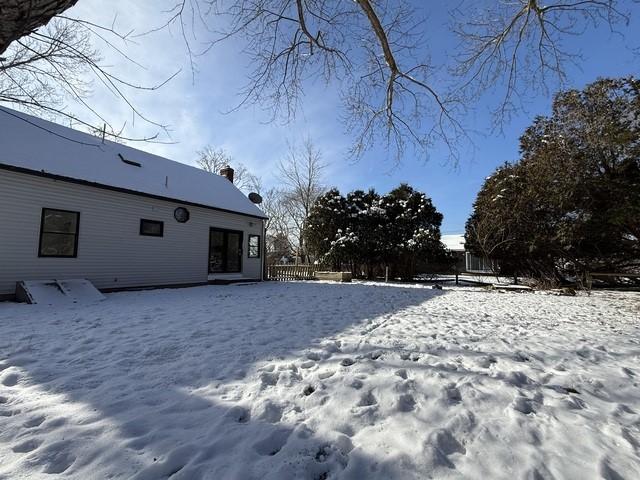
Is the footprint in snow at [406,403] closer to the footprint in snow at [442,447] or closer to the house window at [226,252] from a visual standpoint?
the footprint in snow at [442,447]

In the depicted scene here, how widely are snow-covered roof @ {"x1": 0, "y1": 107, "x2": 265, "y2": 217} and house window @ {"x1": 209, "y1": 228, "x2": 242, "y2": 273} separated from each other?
1.26 metres

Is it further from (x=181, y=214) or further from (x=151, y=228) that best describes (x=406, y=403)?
(x=181, y=214)

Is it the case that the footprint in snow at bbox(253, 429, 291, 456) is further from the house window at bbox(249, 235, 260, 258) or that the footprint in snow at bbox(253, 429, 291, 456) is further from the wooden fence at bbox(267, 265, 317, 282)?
the wooden fence at bbox(267, 265, 317, 282)

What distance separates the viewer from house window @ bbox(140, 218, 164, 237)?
9712 millimetres

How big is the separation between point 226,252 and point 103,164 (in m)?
5.38

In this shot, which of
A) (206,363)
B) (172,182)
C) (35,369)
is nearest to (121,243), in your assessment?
(172,182)

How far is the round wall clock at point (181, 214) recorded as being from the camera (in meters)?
10.6

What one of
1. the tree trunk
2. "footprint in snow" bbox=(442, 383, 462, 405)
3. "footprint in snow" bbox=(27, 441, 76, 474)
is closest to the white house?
the tree trunk

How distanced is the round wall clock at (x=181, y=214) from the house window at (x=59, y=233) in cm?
279

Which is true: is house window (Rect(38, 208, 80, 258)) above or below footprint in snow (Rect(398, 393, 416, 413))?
above

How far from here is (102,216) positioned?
8773 millimetres

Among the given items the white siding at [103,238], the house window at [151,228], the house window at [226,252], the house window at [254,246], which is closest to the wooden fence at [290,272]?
the house window at [254,246]

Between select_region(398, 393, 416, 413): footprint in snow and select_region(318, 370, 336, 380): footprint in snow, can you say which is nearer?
select_region(398, 393, 416, 413): footprint in snow

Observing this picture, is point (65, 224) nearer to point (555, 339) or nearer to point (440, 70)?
point (440, 70)
